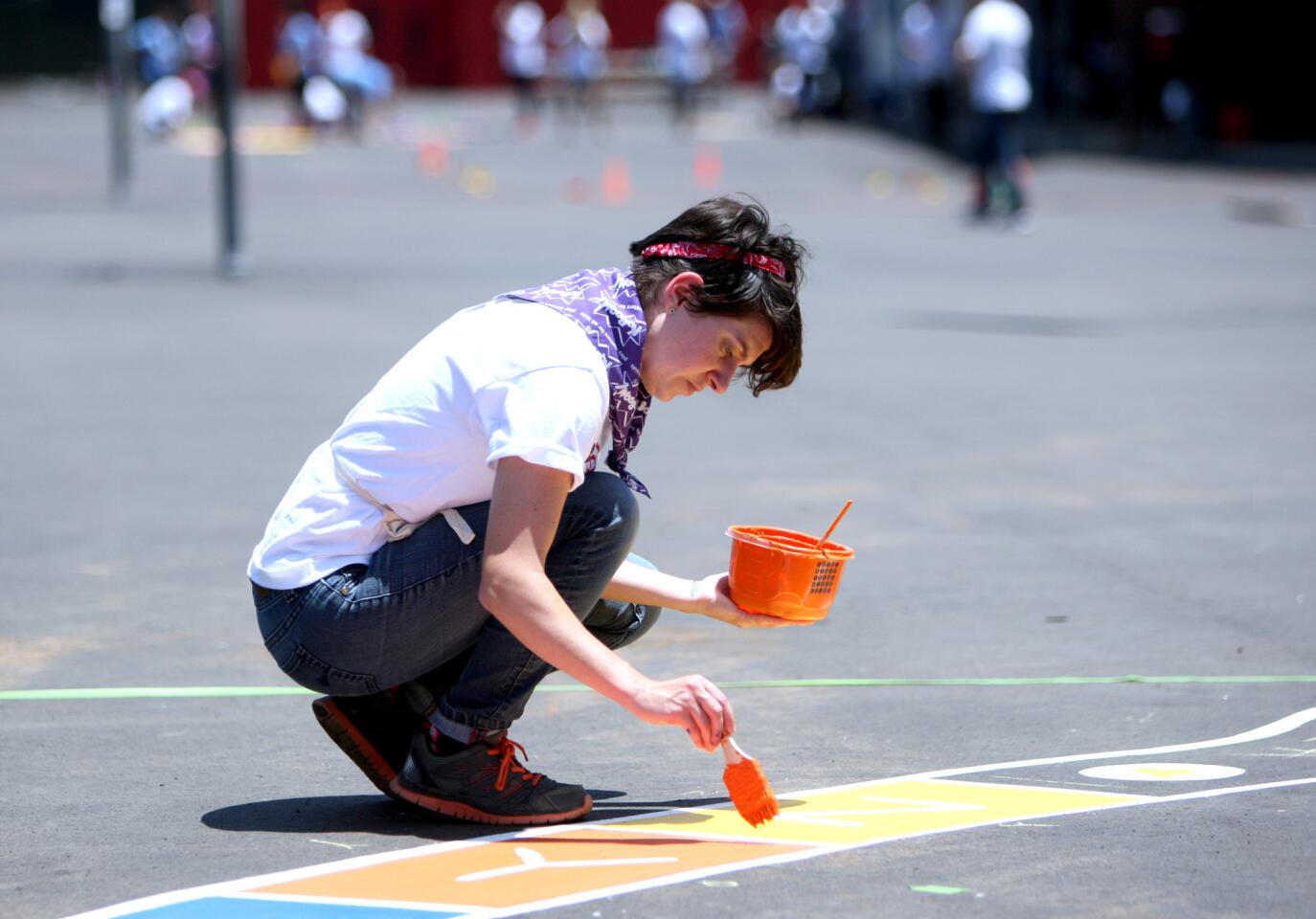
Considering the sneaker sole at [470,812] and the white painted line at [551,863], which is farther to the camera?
the sneaker sole at [470,812]

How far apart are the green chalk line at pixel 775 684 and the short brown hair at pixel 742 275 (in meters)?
1.53

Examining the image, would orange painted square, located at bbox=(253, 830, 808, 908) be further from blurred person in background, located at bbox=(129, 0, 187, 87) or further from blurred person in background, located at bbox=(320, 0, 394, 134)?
blurred person in background, located at bbox=(129, 0, 187, 87)

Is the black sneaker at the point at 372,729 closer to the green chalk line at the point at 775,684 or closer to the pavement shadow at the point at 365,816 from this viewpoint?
the pavement shadow at the point at 365,816

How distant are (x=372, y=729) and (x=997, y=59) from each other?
1578 centimetres

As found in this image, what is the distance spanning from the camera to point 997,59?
1888 cm

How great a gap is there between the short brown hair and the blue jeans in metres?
0.40

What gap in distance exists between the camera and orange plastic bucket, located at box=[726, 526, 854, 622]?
3861mm

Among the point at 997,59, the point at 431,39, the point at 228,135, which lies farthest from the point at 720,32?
the point at 228,135

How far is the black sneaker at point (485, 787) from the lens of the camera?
3961 mm

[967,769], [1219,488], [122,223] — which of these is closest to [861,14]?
[122,223]

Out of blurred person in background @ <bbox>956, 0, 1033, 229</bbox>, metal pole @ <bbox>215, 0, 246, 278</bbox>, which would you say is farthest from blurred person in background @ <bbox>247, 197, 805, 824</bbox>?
blurred person in background @ <bbox>956, 0, 1033, 229</bbox>

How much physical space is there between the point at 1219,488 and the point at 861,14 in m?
26.3

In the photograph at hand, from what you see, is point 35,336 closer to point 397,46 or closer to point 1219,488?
point 1219,488

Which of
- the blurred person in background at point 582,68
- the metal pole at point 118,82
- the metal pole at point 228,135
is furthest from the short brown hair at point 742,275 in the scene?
the blurred person in background at point 582,68
